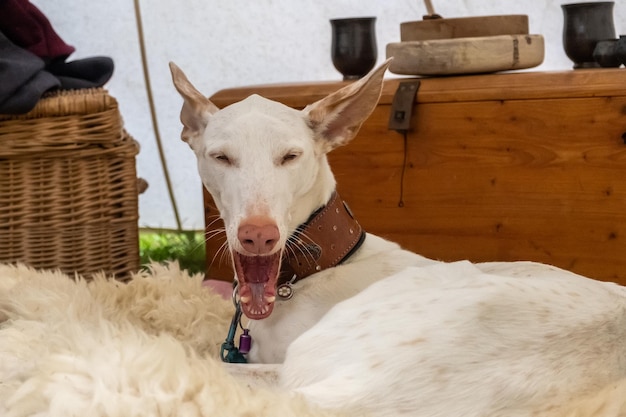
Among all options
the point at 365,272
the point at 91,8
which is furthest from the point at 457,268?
the point at 91,8

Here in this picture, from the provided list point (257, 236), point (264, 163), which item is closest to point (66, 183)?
point (264, 163)

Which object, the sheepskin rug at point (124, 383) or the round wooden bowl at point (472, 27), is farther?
the round wooden bowl at point (472, 27)

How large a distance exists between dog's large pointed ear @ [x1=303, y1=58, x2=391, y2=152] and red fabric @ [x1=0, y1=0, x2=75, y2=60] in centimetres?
136

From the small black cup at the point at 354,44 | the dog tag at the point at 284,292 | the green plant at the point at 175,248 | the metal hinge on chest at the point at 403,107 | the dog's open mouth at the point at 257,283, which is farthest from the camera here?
the green plant at the point at 175,248

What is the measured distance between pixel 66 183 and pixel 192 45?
1669mm

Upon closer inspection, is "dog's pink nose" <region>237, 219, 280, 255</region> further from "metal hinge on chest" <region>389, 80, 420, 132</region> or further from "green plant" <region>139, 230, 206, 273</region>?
"green plant" <region>139, 230, 206, 273</region>

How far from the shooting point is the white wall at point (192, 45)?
13.5 ft

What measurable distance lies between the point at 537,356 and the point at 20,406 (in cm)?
80

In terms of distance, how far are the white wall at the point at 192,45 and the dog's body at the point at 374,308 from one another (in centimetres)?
212

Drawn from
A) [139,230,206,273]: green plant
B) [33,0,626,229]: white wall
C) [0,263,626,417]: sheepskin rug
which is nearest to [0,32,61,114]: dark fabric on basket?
[0,263,626,417]: sheepskin rug

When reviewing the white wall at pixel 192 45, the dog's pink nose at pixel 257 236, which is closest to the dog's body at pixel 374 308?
the dog's pink nose at pixel 257 236

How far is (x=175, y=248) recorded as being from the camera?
415 cm

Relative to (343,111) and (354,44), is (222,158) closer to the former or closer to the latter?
(343,111)

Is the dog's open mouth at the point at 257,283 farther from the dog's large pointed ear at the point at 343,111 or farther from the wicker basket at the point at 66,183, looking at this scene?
the wicker basket at the point at 66,183
